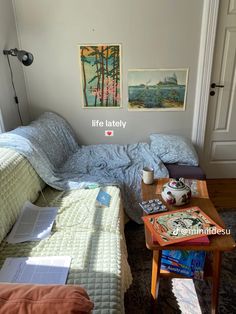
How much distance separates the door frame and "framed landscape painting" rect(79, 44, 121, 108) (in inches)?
31.7

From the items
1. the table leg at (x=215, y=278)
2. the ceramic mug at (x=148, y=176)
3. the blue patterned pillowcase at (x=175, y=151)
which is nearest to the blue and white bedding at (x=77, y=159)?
the blue patterned pillowcase at (x=175, y=151)

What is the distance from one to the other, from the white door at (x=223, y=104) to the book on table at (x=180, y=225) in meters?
1.54

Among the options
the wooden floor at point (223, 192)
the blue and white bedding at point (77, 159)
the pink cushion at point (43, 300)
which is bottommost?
the wooden floor at point (223, 192)

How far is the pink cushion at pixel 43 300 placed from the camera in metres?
0.66

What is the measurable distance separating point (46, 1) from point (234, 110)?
216 centimetres

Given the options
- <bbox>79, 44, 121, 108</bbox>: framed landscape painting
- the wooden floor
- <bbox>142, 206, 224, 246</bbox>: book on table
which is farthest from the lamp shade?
the wooden floor

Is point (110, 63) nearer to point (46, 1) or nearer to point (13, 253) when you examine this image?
point (46, 1)

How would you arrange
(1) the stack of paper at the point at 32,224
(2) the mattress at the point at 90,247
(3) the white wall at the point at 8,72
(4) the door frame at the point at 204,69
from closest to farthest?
1. (2) the mattress at the point at 90,247
2. (1) the stack of paper at the point at 32,224
3. (3) the white wall at the point at 8,72
4. (4) the door frame at the point at 204,69

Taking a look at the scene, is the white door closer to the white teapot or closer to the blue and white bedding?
the blue and white bedding

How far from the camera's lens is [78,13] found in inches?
94.1

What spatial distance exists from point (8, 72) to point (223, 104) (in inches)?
84.6

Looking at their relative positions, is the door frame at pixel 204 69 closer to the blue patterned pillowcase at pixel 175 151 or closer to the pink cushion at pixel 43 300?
the blue patterned pillowcase at pixel 175 151

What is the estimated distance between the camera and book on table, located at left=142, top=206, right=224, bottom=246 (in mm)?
1260

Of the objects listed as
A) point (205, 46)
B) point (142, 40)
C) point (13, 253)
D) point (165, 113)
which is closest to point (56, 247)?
point (13, 253)
